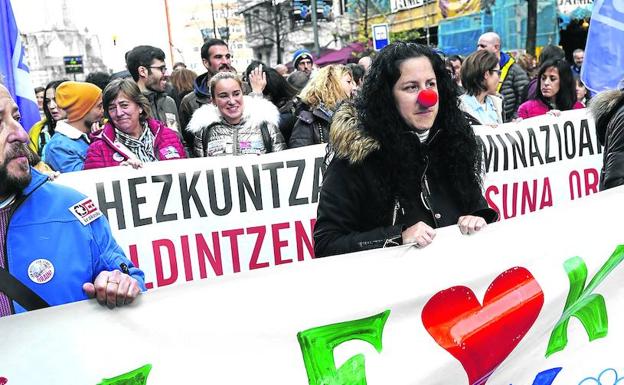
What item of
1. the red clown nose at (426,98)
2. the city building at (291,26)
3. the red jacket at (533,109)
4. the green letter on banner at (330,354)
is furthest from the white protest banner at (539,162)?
the city building at (291,26)

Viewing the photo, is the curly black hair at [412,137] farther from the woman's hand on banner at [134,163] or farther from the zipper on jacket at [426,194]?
the woman's hand on banner at [134,163]

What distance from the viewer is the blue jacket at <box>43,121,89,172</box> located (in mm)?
4500

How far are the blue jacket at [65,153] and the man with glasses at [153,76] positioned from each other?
4.47 ft

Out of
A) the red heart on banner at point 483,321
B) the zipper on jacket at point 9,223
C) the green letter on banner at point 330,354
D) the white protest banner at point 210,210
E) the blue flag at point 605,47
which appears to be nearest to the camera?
the zipper on jacket at point 9,223

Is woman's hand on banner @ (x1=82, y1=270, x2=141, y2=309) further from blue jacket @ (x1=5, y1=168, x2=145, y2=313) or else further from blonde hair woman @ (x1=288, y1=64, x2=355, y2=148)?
blonde hair woman @ (x1=288, y1=64, x2=355, y2=148)

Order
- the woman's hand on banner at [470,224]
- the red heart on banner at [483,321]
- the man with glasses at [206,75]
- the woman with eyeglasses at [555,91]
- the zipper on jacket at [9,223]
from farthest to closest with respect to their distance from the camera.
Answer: the woman with eyeglasses at [555,91], the man with glasses at [206,75], the woman's hand on banner at [470,224], the red heart on banner at [483,321], the zipper on jacket at [9,223]

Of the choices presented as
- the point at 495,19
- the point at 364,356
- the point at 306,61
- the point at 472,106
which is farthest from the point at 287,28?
the point at 364,356

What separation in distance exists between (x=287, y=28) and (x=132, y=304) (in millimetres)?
61315

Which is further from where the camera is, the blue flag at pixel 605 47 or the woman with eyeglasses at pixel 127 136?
the woman with eyeglasses at pixel 127 136

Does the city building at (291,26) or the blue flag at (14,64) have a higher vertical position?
the city building at (291,26)

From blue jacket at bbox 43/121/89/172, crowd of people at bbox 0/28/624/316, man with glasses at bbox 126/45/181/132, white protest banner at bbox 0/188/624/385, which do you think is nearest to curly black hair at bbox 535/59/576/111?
crowd of people at bbox 0/28/624/316

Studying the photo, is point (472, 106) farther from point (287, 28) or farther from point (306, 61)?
point (287, 28)

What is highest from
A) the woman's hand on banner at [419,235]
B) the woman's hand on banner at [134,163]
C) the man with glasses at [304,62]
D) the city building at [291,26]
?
the city building at [291,26]

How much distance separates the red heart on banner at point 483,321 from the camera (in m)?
2.36
